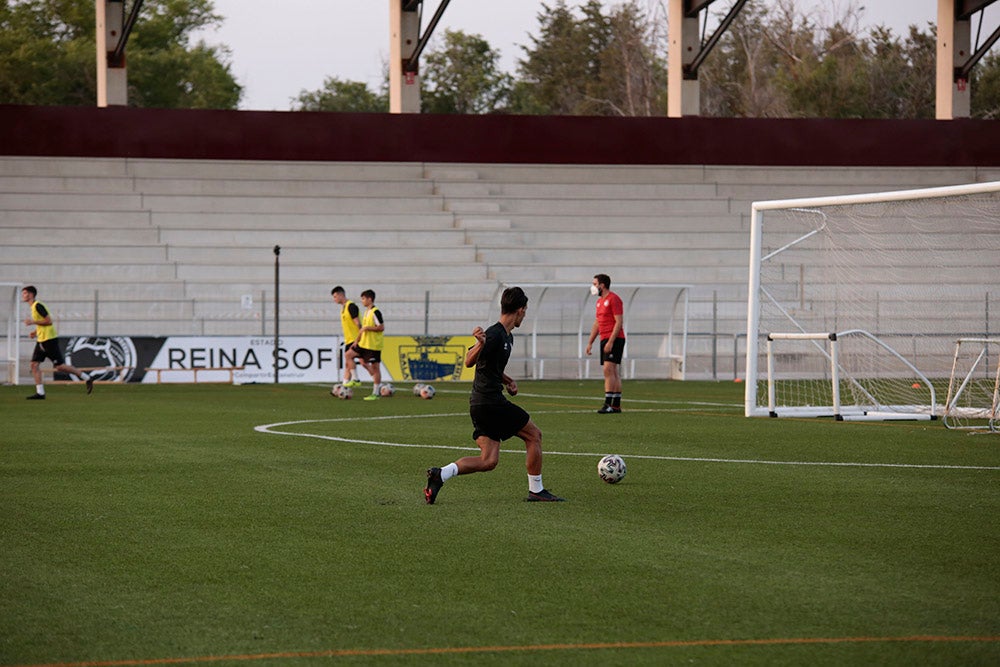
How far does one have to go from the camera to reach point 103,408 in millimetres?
21281

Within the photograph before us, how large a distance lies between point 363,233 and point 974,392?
19.3m

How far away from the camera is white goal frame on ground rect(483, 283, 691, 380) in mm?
32469

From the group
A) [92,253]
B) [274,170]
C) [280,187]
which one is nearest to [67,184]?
[92,253]

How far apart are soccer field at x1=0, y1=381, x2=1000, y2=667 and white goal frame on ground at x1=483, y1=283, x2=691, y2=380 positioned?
1717 cm

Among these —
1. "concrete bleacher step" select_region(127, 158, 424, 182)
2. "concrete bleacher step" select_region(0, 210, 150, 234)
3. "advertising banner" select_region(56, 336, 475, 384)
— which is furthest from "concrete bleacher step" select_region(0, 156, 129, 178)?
"advertising banner" select_region(56, 336, 475, 384)

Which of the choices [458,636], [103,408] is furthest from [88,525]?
[103,408]

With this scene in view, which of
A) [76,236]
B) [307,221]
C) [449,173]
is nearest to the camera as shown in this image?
[76,236]

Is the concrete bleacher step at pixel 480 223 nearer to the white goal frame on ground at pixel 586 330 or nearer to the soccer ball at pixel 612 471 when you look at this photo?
the white goal frame on ground at pixel 586 330

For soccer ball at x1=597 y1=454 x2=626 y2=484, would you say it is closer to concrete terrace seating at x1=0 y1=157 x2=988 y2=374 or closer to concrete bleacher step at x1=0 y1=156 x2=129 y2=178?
concrete terrace seating at x1=0 y1=157 x2=988 y2=374

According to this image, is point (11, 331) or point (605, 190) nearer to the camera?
point (11, 331)

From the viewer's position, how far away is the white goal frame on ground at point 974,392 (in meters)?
17.3

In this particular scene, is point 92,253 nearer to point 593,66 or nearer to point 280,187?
point 280,187

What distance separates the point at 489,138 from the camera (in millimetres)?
38781

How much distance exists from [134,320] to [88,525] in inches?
968
